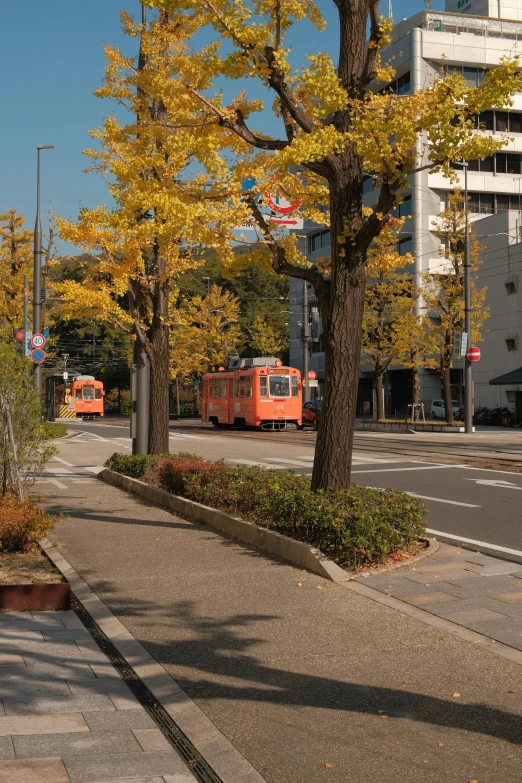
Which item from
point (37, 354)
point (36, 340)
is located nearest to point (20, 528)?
point (37, 354)

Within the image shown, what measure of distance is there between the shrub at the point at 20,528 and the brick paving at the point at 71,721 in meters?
3.36

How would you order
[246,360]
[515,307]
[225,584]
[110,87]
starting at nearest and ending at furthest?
[225,584] < [110,87] < [246,360] < [515,307]

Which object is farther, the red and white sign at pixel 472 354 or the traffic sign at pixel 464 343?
the traffic sign at pixel 464 343

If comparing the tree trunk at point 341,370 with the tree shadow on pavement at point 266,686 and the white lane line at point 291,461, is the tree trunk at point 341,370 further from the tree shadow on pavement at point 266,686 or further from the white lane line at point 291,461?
the white lane line at point 291,461

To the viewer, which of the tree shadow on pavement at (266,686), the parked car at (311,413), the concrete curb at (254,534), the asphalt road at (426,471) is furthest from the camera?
the parked car at (311,413)

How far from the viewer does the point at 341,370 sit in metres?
10.3

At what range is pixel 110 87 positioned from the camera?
17828mm

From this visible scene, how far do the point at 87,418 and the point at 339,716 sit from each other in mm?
69916

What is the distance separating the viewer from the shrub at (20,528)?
9.98m

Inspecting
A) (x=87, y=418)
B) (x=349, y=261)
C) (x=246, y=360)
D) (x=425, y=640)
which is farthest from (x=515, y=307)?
(x=425, y=640)

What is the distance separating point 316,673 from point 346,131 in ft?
20.9

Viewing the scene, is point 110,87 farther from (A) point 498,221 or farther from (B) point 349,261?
(A) point 498,221

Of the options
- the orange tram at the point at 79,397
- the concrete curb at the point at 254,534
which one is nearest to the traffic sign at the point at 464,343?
the concrete curb at the point at 254,534

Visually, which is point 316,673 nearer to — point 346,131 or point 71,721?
point 71,721
